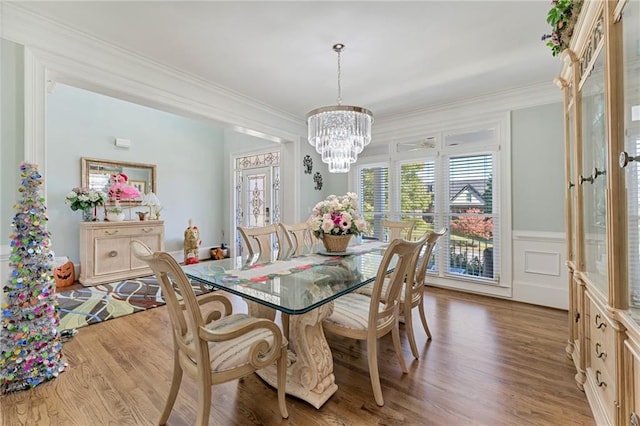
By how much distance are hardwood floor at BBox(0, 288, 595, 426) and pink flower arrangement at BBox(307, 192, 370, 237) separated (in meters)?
1.01

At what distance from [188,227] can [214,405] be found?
15.4 ft

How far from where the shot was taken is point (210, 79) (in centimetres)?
320

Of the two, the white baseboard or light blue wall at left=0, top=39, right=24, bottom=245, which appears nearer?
light blue wall at left=0, top=39, right=24, bottom=245

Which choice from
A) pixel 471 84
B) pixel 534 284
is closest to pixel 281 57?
pixel 471 84

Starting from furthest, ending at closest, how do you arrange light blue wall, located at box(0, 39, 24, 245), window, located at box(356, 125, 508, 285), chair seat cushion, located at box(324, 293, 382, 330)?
1. window, located at box(356, 125, 508, 285)
2. light blue wall, located at box(0, 39, 24, 245)
3. chair seat cushion, located at box(324, 293, 382, 330)

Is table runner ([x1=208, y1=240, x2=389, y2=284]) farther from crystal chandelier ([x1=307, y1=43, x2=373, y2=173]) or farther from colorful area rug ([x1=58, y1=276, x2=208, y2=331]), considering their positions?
→ colorful area rug ([x1=58, y1=276, x2=208, y2=331])

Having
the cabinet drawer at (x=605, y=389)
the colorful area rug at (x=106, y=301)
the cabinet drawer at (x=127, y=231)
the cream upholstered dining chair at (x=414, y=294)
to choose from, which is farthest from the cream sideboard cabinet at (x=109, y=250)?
the cabinet drawer at (x=605, y=389)

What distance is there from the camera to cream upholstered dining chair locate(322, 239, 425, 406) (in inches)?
64.2

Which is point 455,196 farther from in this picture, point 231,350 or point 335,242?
point 231,350

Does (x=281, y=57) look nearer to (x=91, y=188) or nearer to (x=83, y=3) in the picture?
(x=83, y=3)

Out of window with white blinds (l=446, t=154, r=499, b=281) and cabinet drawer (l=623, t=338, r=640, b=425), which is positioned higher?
window with white blinds (l=446, t=154, r=499, b=281)

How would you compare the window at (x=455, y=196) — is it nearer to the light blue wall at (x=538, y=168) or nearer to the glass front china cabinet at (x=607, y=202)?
the light blue wall at (x=538, y=168)

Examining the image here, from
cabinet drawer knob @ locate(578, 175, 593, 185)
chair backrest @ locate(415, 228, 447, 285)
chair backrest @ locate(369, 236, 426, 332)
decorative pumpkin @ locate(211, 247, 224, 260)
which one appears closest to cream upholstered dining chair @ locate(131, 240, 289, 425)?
chair backrest @ locate(369, 236, 426, 332)

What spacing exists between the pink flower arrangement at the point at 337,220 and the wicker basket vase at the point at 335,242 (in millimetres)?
39
